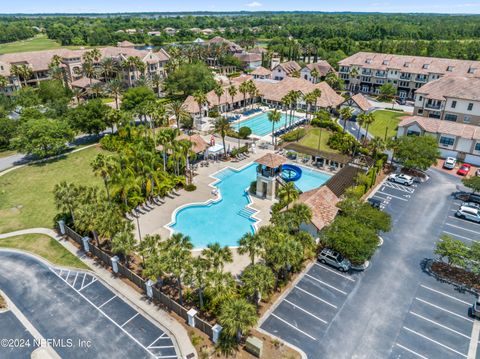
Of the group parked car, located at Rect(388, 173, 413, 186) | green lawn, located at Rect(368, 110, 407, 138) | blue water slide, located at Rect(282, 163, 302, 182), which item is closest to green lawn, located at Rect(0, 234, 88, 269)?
blue water slide, located at Rect(282, 163, 302, 182)

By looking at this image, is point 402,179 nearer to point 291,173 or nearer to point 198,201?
point 291,173

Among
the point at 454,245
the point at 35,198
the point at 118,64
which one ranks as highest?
the point at 118,64

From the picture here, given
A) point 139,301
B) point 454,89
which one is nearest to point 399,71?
point 454,89

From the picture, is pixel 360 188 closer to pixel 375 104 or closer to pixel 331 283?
pixel 331 283

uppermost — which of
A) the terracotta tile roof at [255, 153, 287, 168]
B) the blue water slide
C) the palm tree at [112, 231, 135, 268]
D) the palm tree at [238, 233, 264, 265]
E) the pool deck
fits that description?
the palm tree at [238, 233, 264, 265]

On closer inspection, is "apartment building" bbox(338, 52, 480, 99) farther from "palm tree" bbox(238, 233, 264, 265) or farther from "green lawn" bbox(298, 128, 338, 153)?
"palm tree" bbox(238, 233, 264, 265)

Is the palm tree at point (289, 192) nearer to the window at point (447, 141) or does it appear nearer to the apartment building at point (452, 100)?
the window at point (447, 141)

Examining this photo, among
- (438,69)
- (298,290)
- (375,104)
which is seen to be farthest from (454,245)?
(438,69)

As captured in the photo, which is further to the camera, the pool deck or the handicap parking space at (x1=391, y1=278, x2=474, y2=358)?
the pool deck
